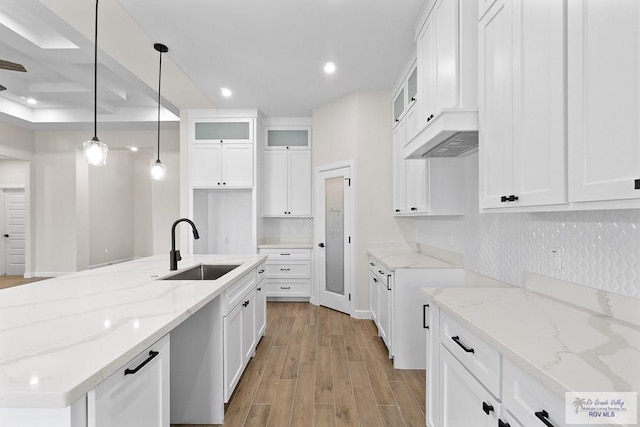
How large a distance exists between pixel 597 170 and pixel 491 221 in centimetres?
128

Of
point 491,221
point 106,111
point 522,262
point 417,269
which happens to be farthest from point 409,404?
point 106,111

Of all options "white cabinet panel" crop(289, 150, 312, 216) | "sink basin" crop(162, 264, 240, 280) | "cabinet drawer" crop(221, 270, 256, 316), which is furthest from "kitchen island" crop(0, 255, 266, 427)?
"white cabinet panel" crop(289, 150, 312, 216)

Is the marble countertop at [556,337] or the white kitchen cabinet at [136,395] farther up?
the marble countertop at [556,337]

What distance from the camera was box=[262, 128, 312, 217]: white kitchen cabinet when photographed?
5074 millimetres

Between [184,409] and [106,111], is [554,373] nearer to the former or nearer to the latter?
[184,409]

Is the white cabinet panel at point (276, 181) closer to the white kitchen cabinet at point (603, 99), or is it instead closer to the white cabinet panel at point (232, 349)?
the white cabinet panel at point (232, 349)

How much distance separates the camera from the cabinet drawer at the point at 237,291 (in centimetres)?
204

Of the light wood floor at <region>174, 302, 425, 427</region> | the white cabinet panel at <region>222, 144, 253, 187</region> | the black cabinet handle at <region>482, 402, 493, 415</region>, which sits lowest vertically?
the light wood floor at <region>174, 302, 425, 427</region>

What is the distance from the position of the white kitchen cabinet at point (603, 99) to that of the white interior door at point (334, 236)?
3114 mm

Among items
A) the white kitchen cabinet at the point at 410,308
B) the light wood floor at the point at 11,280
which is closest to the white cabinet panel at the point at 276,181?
the white kitchen cabinet at the point at 410,308

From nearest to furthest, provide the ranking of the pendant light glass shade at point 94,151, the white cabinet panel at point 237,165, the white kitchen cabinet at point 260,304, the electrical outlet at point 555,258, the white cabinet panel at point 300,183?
the electrical outlet at point 555,258 < the pendant light glass shade at point 94,151 < the white kitchen cabinet at point 260,304 < the white cabinet panel at point 237,165 < the white cabinet panel at point 300,183

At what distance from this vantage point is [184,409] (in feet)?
6.44

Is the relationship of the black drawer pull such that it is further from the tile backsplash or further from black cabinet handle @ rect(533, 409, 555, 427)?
the tile backsplash

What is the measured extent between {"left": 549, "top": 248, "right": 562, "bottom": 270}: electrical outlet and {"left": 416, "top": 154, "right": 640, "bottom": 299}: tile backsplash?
0.5 inches
